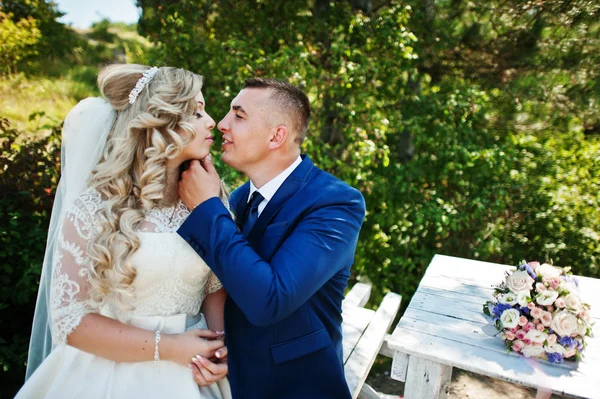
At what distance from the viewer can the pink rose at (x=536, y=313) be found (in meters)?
2.45

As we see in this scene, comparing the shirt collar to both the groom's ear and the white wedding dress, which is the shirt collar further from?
the white wedding dress

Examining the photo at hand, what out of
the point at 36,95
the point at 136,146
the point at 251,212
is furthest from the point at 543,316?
the point at 36,95

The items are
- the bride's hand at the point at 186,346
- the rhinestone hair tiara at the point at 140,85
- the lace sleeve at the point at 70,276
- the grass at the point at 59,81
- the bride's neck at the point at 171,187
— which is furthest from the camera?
the grass at the point at 59,81

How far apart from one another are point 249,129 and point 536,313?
1.76m

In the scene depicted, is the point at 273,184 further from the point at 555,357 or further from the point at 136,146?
the point at 555,357

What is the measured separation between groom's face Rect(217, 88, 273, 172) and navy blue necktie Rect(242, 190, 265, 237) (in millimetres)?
150

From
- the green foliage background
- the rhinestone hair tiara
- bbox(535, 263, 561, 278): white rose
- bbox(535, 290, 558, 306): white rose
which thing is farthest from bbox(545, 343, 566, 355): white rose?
the rhinestone hair tiara

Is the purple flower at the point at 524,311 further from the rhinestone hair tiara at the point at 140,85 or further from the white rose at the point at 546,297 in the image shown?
the rhinestone hair tiara at the point at 140,85

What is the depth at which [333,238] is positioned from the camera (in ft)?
6.44

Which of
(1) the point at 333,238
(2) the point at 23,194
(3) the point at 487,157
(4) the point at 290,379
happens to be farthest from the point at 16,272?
(3) the point at 487,157

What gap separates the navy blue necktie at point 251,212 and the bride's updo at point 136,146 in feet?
1.35

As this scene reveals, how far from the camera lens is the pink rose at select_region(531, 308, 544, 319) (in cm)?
245

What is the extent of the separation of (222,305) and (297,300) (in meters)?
0.76

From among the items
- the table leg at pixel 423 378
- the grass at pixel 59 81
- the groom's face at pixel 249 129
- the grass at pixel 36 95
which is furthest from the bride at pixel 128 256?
the grass at pixel 36 95
